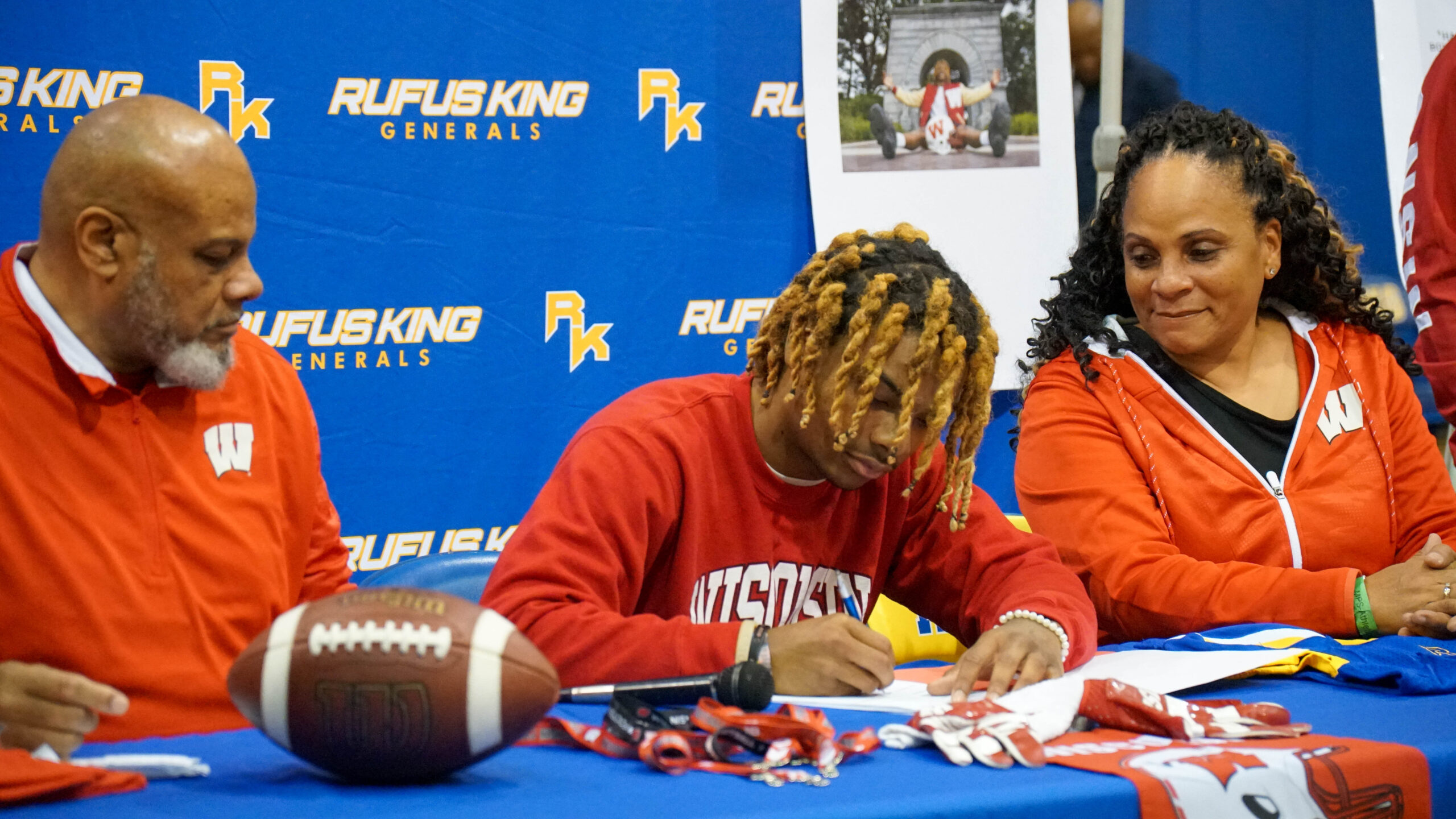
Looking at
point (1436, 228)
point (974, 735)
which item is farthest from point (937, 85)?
point (974, 735)

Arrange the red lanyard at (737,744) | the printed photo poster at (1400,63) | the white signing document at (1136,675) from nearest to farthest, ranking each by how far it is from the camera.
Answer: the red lanyard at (737,744)
the white signing document at (1136,675)
the printed photo poster at (1400,63)

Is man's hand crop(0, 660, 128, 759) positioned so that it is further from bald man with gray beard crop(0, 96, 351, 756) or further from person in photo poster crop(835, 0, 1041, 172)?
person in photo poster crop(835, 0, 1041, 172)

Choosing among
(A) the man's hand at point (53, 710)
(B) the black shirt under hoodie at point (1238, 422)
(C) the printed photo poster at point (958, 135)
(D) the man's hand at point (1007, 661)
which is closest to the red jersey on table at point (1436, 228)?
(B) the black shirt under hoodie at point (1238, 422)

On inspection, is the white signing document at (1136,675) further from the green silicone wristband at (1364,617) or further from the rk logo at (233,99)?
the rk logo at (233,99)

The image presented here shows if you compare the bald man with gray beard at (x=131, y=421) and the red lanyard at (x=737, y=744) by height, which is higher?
the bald man with gray beard at (x=131, y=421)

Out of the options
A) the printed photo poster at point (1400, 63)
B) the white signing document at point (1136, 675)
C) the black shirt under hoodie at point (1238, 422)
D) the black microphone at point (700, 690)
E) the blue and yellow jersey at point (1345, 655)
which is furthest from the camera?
the printed photo poster at point (1400, 63)

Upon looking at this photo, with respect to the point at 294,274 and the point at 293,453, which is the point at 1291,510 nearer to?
the point at 293,453

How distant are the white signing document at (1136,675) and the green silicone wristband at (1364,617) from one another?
0.86 feet

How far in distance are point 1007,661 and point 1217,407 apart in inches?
34.6

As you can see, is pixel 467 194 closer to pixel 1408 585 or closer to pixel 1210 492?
pixel 1210 492

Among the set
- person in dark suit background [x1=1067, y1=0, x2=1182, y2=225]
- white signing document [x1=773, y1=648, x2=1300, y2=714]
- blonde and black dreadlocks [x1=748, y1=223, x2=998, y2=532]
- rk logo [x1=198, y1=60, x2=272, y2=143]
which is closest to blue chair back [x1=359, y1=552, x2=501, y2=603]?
blonde and black dreadlocks [x1=748, y1=223, x2=998, y2=532]

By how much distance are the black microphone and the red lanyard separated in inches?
2.4

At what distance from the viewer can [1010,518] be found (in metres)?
2.19

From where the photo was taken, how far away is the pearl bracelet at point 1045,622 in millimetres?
1562
